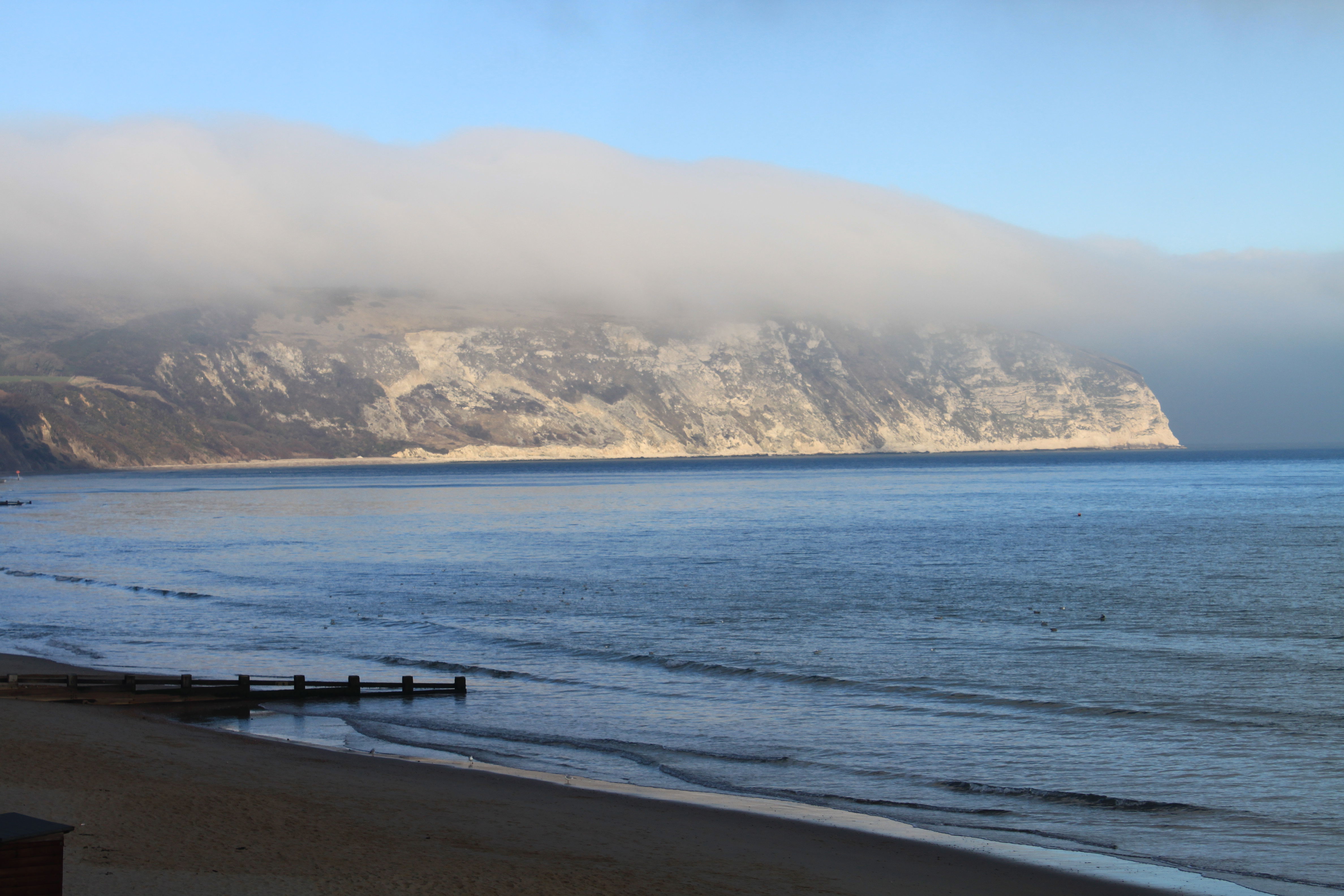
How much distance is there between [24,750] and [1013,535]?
75.3 m

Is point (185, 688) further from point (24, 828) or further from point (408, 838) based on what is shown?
point (24, 828)

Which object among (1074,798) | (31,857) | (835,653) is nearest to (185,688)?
(31,857)

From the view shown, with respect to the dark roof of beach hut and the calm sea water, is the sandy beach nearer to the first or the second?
the calm sea water

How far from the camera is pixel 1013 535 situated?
83.2 metres

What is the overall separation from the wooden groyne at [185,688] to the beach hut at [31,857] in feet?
60.8

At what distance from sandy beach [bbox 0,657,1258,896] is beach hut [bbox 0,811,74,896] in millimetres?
2600

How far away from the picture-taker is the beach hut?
9.22 m

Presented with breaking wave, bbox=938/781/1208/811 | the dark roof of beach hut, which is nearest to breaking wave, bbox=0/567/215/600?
breaking wave, bbox=938/781/1208/811

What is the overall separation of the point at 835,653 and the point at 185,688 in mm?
19710

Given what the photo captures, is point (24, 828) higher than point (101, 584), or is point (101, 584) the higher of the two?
point (24, 828)

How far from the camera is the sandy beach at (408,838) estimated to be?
1312 centimetres

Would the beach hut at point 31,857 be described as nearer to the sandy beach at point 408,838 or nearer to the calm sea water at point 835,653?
the sandy beach at point 408,838

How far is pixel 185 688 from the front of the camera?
2689cm

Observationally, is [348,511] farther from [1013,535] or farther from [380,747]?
[380,747]
